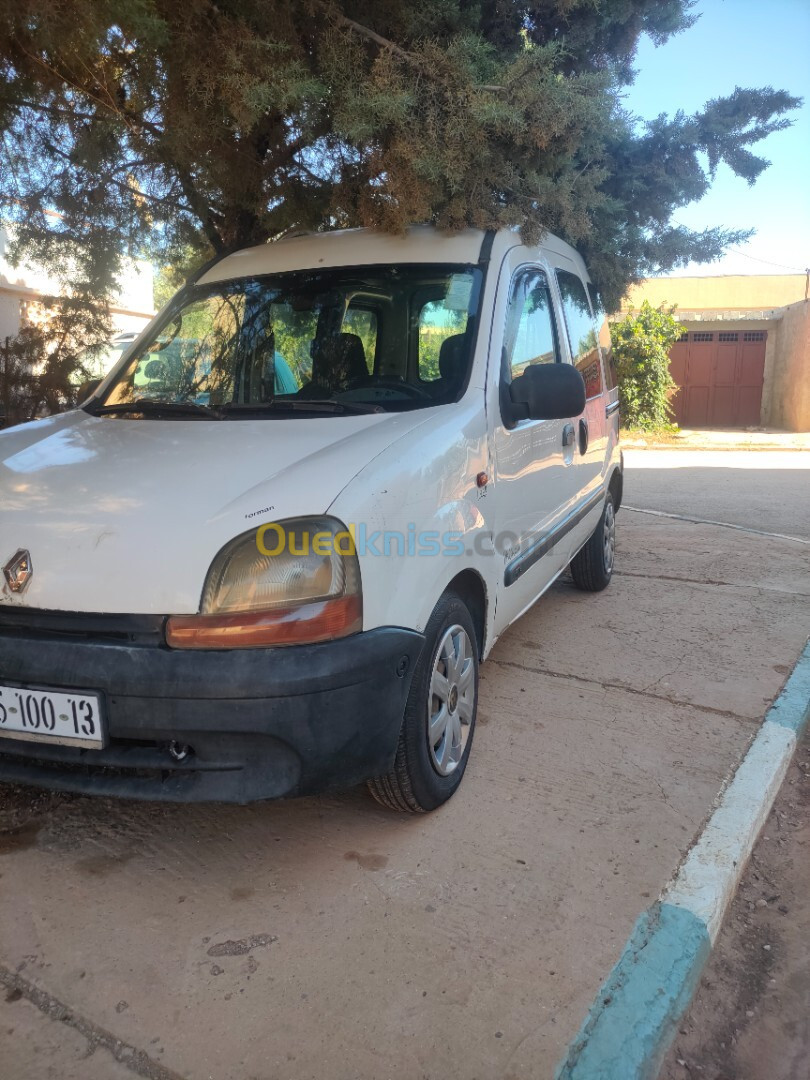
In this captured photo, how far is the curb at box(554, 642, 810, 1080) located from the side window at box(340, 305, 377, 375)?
2123mm

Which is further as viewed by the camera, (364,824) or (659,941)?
(364,824)

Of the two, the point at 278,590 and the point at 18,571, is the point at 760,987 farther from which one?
the point at 18,571

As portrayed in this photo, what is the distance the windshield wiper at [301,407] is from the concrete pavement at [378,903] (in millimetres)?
1361

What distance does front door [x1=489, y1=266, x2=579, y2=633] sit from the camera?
10.5 feet

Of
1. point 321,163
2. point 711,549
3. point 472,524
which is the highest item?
point 321,163

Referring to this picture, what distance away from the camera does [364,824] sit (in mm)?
2744

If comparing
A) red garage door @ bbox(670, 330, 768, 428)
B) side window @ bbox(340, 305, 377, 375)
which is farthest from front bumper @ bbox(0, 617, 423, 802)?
red garage door @ bbox(670, 330, 768, 428)

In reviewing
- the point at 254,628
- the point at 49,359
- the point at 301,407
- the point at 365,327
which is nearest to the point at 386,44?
the point at 365,327

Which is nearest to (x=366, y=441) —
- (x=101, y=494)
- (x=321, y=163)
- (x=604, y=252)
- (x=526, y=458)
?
(x=101, y=494)

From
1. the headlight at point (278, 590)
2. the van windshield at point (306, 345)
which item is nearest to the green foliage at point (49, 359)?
the van windshield at point (306, 345)

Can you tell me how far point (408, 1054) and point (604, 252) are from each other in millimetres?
4647

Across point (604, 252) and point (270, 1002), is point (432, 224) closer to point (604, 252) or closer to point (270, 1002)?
point (604, 252)

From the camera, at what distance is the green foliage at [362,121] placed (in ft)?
11.7

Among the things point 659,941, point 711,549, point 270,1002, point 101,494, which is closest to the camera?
point 270,1002
